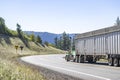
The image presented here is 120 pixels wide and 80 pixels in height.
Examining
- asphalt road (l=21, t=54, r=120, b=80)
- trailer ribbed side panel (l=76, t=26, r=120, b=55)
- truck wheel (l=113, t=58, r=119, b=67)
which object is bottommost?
asphalt road (l=21, t=54, r=120, b=80)

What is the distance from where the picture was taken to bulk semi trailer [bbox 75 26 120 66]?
32.9 m

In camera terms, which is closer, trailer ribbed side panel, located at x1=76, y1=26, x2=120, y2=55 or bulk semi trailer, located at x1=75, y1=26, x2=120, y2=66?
trailer ribbed side panel, located at x1=76, y1=26, x2=120, y2=55

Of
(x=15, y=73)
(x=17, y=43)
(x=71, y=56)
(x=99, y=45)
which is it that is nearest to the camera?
(x=15, y=73)

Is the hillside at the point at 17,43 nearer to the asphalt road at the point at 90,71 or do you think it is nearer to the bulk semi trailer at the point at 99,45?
the bulk semi trailer at the point at 99,45

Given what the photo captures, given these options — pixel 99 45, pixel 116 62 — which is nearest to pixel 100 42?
pixel 99 45

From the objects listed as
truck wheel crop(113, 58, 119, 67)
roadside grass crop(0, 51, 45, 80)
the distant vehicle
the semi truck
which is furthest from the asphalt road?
the distant vehicle

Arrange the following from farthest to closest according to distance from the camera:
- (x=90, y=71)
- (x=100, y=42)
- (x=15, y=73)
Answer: (x=100, y=42) → (x=90, y=71) → (x=15, y=73)

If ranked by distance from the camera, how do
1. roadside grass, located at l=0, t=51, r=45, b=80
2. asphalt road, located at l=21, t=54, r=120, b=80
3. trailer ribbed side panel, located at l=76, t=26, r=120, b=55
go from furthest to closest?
1. trailer ribbed side panel, located at l=76, t=26, r=120, b=55
2. asphalt road, located at l=21, t=54, r=120, b=80
3. roadside grass, located at l=0, t=51, r=45, b=80

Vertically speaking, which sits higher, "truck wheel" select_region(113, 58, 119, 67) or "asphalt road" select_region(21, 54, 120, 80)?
"truck wheel" select_region(113, 58, 119, 67)

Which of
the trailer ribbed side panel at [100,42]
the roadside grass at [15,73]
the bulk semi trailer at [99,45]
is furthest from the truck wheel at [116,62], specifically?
the roadside grass at [15,73]

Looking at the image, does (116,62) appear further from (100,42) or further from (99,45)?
(99,45)

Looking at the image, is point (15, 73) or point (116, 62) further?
point (116, 62)

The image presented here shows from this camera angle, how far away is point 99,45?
37094 mm

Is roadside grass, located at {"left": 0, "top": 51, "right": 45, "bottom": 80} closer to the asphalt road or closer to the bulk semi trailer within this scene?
the asphalt road
